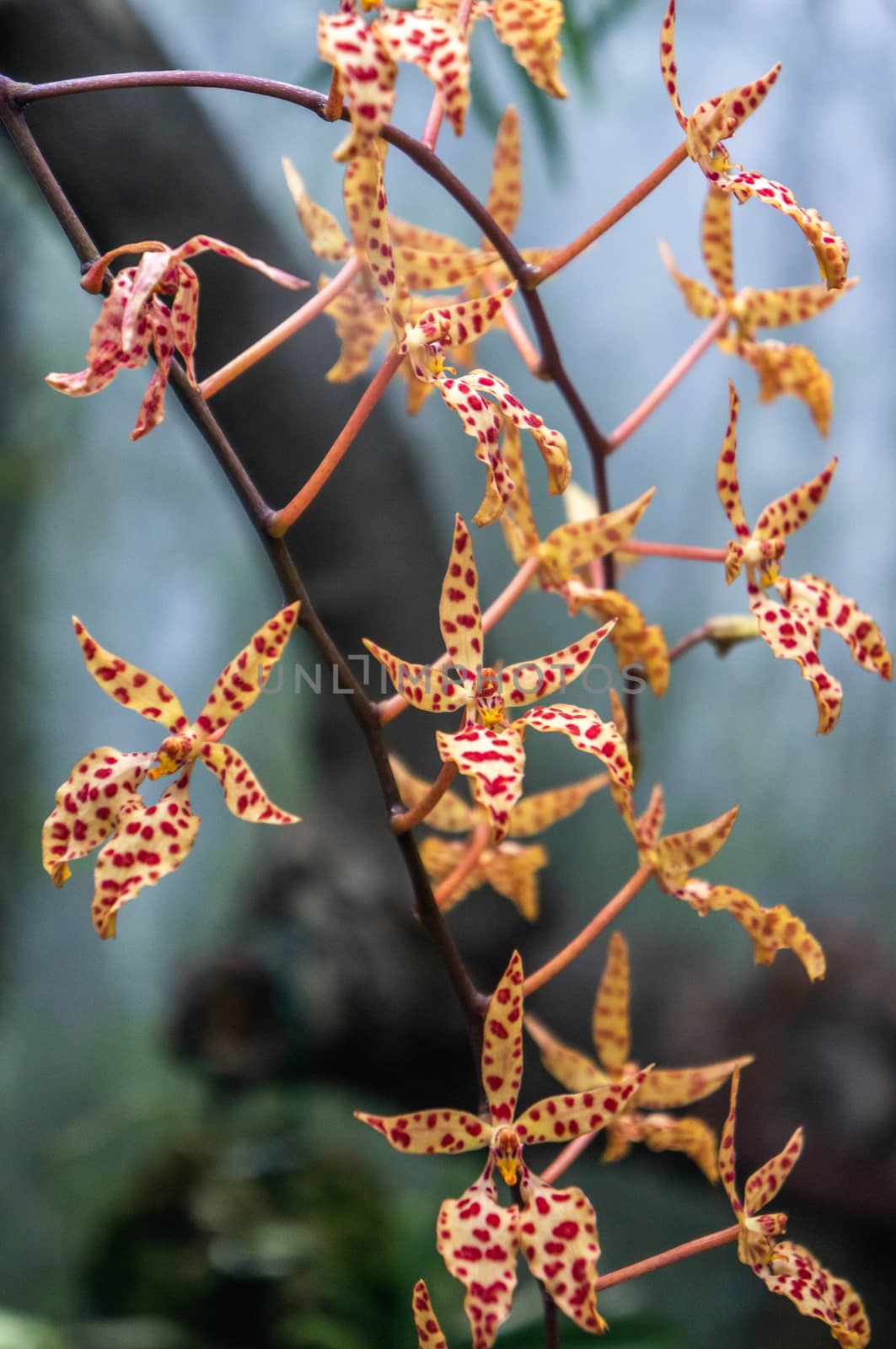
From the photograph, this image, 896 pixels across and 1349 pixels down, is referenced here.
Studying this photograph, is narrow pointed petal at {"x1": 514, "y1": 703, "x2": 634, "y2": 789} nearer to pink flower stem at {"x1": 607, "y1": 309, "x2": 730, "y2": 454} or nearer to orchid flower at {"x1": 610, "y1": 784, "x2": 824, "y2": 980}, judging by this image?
orchid flower at {"x1": 610, "y1": 784, "x2": 824, "y2": 980}

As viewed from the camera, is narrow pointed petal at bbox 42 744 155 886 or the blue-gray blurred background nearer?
narrow pointed petal at bbox 42 744 155 886

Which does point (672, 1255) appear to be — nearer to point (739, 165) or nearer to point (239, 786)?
point (239, 786)

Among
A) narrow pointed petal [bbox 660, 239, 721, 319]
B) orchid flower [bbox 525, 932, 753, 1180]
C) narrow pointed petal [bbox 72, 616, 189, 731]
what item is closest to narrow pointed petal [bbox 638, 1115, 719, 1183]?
orchid flower [bbox 525, 932, 753, 1180]

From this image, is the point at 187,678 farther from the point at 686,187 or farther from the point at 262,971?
the point at 686,187

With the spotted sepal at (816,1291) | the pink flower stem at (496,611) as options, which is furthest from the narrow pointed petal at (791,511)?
the spotted sepal at (816,1291)

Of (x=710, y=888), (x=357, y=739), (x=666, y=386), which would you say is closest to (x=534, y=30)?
(x=666, y=386)

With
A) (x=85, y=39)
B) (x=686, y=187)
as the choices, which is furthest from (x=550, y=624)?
(x=85, y=39)
